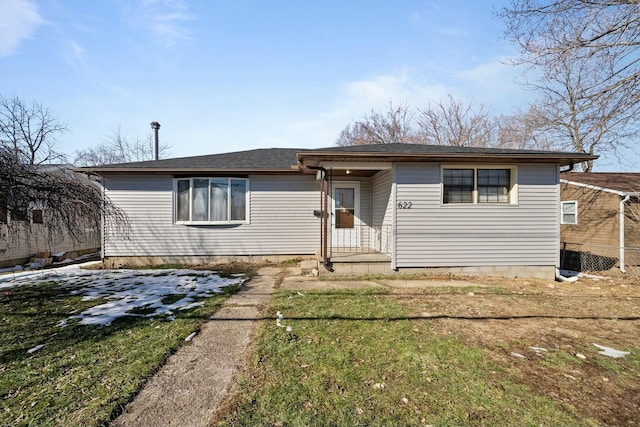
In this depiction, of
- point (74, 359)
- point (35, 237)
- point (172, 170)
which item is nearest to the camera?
point (74, 359)

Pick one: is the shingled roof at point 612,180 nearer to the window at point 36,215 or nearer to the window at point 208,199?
the window at point 208,199

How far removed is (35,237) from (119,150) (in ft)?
87.1

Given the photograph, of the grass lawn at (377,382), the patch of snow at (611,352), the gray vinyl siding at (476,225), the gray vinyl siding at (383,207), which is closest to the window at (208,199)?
the gray vinyl siding at (383,207)

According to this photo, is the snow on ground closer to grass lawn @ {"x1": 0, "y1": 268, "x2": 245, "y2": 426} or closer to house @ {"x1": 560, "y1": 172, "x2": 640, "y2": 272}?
grass lawn @ {"x1": 0, "y1": 268, "x2": 245, "y2": 426}

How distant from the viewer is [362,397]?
7.97 ft

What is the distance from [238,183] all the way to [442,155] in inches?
230

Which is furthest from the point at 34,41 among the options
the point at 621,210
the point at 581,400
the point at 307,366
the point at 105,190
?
the point at 621,210

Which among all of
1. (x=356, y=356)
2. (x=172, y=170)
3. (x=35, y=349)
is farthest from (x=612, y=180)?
(x=35, y=349)

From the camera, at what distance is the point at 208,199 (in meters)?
9.04

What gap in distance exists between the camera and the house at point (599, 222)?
32.5ft

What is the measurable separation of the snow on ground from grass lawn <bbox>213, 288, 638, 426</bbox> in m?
2.20

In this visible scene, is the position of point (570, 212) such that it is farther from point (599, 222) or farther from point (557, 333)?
point (557, 333)

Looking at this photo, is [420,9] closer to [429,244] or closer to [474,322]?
[429,244]

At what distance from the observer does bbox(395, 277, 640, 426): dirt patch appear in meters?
2.53
